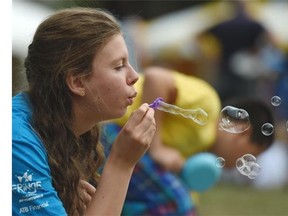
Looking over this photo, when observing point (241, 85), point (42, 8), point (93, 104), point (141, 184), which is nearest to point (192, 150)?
point (141, 184)

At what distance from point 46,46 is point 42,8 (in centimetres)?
773

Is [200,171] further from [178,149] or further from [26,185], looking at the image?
[26,185]

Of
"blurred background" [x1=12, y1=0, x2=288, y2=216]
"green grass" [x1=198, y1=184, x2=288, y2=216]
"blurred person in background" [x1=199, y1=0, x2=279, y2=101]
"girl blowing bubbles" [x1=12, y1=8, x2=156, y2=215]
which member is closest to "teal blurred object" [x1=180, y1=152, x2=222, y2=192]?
"girl blowing bubbles" [x1=12, y1=8, x2=156, y2=215]

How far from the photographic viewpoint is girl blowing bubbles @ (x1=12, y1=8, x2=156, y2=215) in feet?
6.35

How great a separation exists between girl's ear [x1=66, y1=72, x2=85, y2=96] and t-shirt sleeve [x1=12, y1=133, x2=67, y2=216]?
0.20 meters

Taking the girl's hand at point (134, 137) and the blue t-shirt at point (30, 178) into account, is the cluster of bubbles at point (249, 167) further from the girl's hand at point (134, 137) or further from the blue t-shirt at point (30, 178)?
the blue t-shirt at point (30, 178)

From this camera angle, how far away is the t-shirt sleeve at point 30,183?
6.04 ft

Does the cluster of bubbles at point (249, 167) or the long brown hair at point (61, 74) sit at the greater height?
the long brown hair at point (61, 74)

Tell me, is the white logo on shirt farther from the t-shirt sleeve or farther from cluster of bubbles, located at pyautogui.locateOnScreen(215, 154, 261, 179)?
cluster of bubbles, located at pyautogui.locateOnScreen(215, 154, 261, 179)

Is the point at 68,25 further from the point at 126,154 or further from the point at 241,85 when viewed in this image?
the point at 241,85

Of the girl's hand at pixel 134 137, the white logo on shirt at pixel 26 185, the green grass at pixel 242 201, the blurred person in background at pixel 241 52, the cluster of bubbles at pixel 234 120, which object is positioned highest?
the blurred person in background at pixel 241 52

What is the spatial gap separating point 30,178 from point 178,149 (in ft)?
6.21

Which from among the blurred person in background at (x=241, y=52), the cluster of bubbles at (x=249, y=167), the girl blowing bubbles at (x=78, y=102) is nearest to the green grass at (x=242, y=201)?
the blurred person in background at (x=241, y=52)

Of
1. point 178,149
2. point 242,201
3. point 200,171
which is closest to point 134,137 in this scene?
point 200,171
